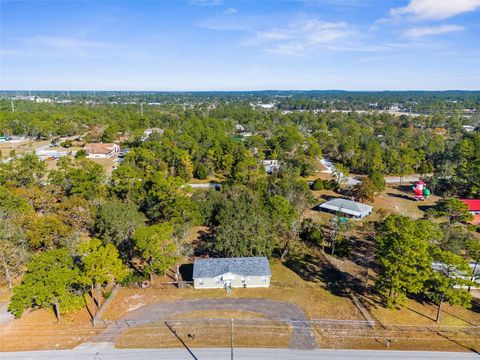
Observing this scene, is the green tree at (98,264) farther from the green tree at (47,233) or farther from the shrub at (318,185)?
the shrub at (318,185)

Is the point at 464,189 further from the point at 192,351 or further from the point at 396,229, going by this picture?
the point at 192,351

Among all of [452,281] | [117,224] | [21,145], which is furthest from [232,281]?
[21,145]

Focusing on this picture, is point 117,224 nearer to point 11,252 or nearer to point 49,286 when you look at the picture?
point 11,252

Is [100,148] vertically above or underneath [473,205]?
above

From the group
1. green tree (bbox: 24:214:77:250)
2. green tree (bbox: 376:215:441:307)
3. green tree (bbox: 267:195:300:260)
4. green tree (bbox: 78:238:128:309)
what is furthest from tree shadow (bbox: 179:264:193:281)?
green tree (bbox: 376:215:441:307)

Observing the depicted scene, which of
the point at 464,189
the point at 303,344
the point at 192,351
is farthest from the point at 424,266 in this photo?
the point at 464,189

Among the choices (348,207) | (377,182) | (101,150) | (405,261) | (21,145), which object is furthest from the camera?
(21,145)
